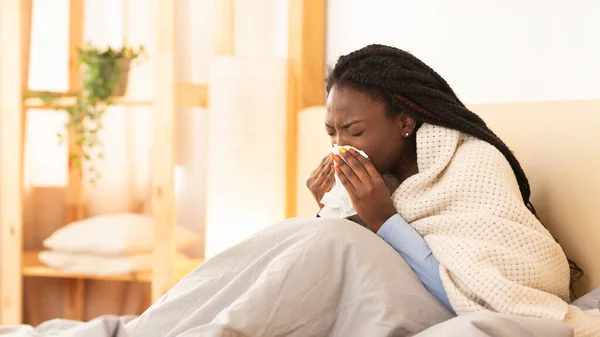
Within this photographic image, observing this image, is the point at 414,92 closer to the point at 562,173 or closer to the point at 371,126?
the point at 371,126

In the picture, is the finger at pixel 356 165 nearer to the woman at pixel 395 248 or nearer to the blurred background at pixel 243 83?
the woman at pixel 395 248

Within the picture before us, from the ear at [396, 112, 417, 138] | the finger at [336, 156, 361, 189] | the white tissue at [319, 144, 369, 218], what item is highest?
the ear at [396, 112, 417, 138]

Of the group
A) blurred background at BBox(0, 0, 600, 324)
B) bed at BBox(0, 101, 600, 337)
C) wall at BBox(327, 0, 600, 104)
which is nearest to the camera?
bed at BBox(0, 101, 600, 337)

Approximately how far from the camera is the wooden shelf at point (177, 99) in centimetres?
292

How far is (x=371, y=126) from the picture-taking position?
67.6 inches

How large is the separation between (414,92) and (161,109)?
4.40 feet

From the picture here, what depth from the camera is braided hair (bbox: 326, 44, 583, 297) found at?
5.41 feet

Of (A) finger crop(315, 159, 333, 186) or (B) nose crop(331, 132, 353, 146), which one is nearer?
(B) nose crop(331, 132, 353, 146)

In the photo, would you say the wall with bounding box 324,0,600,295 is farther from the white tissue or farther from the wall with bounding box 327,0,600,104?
the white tissue

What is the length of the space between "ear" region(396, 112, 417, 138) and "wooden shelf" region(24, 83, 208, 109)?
1.28 metres

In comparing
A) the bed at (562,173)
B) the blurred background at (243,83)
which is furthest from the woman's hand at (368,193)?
the blurred background at (243,83)

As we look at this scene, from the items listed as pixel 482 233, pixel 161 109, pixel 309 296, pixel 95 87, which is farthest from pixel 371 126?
pixel 95 87

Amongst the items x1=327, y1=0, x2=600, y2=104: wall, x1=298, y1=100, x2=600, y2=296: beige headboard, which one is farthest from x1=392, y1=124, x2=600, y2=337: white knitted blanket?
x1=327, y1=0, x2=600, y2=104: wall

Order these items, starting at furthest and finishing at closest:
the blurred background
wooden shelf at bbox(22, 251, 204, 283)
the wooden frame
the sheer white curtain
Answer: the sheer white curtain, wooden shelf at bbox(22, 251, 204, 283), the wooden frame, the blurred background
